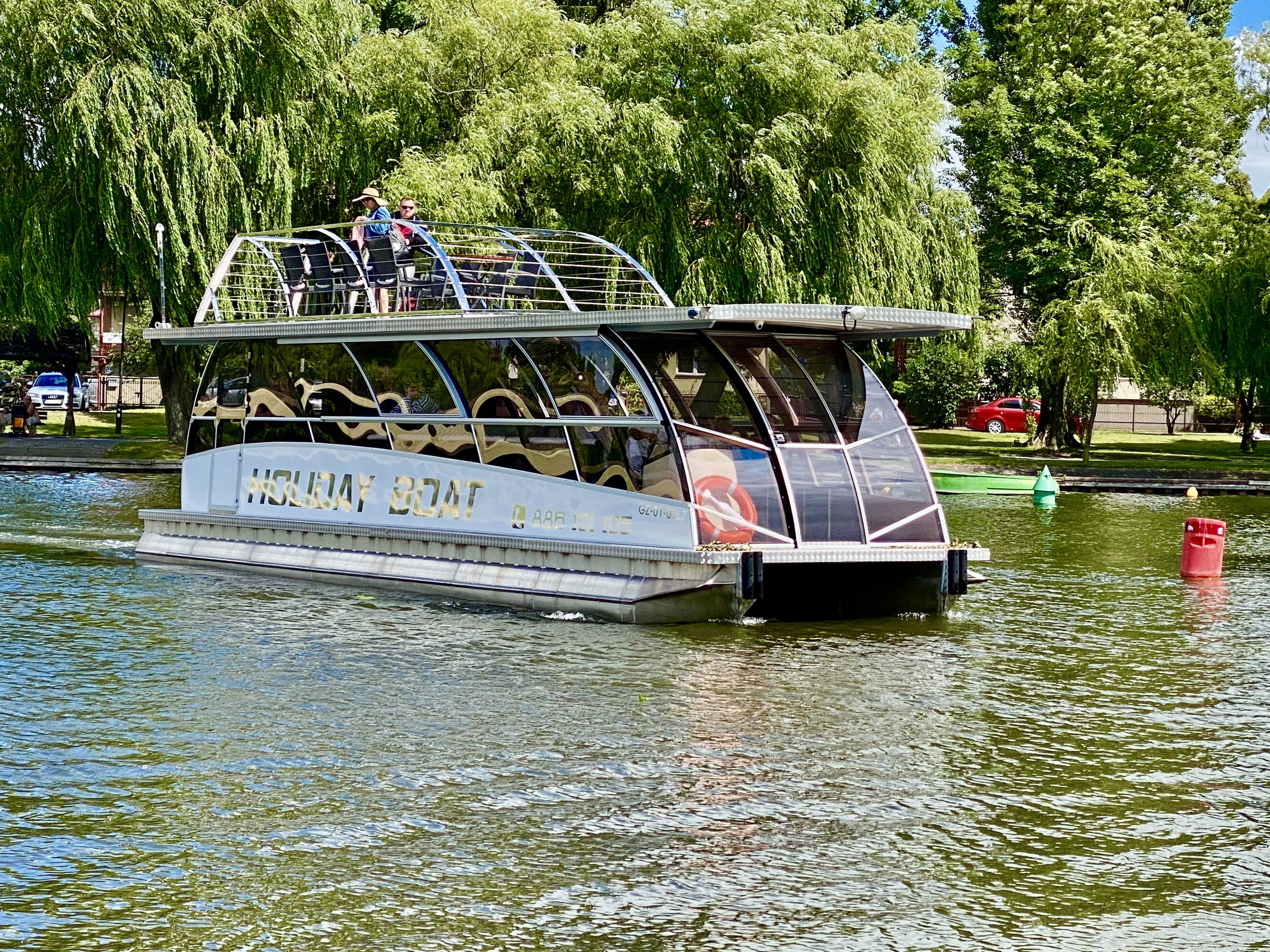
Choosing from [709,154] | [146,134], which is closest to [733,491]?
[709,154]

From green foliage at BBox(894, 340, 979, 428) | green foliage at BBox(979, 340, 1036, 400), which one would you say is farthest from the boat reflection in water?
green foliage at BBox(894, 340, 979, 428)

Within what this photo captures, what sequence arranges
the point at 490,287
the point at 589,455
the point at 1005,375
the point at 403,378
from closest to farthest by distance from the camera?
the point at 589,455
the point at 403,378
the point at 490,287
the point at 1005,375

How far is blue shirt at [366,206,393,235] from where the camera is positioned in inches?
849

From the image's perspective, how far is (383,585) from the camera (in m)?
20.3

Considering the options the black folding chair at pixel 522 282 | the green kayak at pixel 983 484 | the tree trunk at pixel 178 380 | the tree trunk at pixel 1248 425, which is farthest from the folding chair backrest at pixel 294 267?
the tree trunk at pixel 1248 425

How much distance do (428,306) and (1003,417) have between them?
4806cm

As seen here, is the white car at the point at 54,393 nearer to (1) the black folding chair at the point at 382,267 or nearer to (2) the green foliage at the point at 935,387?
(2) the green foliage at the point at 935,387

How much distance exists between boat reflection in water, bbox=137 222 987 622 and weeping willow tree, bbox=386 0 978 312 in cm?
1586

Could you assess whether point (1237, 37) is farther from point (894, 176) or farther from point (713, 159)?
point (713, 159)

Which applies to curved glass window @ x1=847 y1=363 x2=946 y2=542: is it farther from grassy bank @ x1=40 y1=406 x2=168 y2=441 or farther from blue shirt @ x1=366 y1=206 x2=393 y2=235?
grassy bank @ x1=40 y1=406 x2=168 y2=441

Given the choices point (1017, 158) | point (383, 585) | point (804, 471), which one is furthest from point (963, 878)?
point (1017, 158)

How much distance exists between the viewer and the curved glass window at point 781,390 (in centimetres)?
1822

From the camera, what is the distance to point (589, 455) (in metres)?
18.5

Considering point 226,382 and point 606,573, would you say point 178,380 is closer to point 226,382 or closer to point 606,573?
point 226,382
